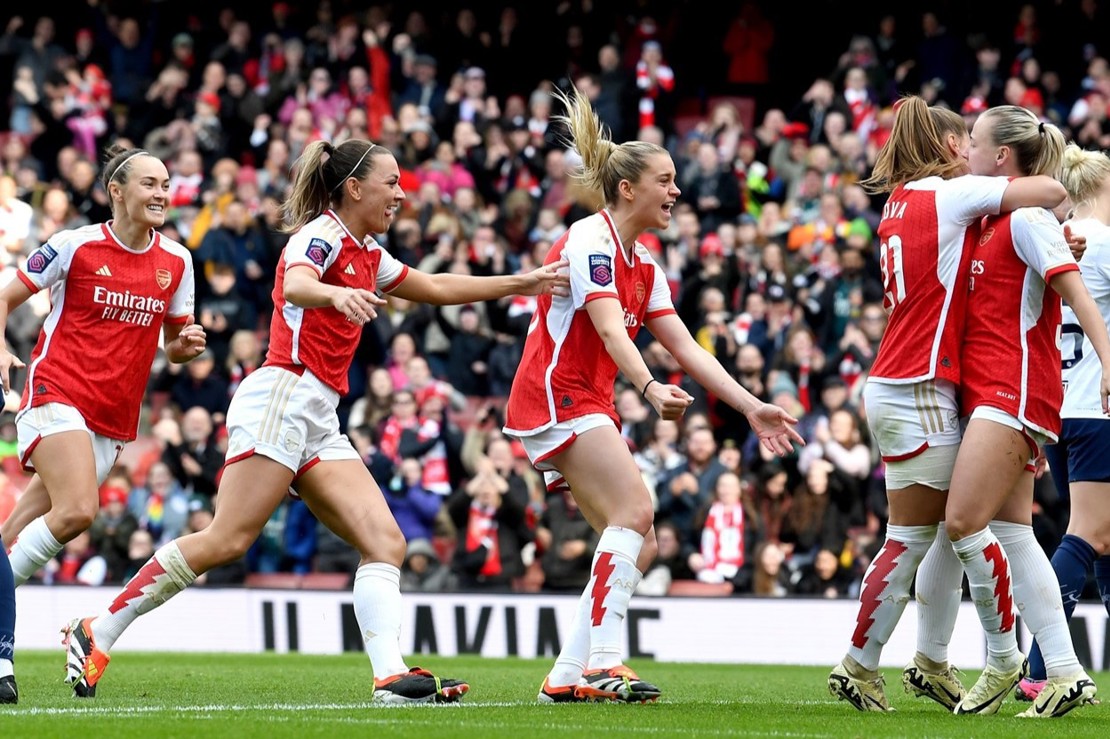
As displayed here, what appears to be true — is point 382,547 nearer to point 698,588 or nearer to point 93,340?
point 93,340

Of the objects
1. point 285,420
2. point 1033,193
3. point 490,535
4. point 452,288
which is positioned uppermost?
point 1033,193

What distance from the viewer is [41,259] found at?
8.32 metres

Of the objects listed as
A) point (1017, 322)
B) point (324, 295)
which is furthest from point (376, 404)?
point (1017, 322)

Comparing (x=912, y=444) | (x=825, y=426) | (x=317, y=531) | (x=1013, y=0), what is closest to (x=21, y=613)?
(x=317, y=531)

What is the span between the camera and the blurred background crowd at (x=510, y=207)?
49.0 ft

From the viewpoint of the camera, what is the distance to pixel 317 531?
15.7 meters

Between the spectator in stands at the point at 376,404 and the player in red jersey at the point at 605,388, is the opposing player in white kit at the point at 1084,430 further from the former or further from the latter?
the spectator in stands at the point at 376,404

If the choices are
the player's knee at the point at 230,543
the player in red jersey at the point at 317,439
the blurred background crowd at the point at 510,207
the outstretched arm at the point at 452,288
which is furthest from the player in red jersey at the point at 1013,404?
the blurred background crowd at the point at 510,207

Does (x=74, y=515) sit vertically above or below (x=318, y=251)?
below

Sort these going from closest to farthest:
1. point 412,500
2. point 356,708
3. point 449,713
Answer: point 449,713, point 356,708, point 412,500

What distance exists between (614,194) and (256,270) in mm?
10757

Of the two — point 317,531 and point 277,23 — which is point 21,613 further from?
point 277,23

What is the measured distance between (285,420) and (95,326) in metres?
1.83

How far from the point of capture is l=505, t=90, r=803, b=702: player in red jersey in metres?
7.24
